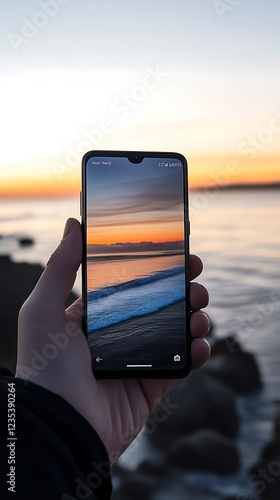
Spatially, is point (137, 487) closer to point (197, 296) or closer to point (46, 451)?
point (197, 296)

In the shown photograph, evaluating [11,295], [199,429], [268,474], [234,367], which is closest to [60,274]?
[199,429]

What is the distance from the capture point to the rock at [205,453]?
239 cm

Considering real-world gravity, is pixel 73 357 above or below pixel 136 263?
below

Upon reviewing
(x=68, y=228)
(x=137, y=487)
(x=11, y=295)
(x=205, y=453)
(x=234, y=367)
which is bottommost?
(x=137, y=487)

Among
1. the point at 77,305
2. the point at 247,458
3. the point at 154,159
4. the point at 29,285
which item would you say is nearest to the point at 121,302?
the point at 77,305

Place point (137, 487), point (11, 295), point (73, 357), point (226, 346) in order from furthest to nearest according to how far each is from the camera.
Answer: point (11, 295) < point (226, 346) < point (137, 487) < point (73, 357)

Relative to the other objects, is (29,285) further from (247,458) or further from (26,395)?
(26,395)

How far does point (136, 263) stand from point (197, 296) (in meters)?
0.10

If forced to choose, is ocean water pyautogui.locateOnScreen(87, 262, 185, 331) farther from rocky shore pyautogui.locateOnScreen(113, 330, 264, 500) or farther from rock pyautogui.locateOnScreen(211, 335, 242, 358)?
rock pyautogui.locateOnScreen(211, 335, 242, 358)

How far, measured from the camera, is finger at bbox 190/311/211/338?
93cm

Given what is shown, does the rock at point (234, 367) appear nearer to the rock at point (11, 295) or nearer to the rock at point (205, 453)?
the rock at point (205, 453)

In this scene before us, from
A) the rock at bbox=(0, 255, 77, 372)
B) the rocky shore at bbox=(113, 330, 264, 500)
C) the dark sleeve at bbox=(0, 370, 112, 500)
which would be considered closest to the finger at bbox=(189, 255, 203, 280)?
the dark sleeve at bbox=(0, 370, 112, 500)

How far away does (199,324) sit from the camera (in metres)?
0.93

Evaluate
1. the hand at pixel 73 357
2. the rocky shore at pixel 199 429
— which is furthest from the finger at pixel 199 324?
the rocky shore at pixel 199 429
